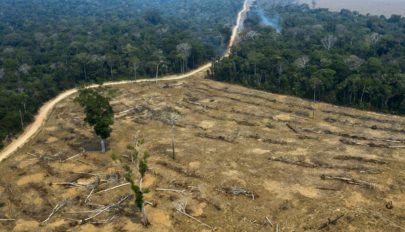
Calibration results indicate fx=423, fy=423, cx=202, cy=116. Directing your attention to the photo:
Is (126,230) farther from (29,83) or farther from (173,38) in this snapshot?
(173,38)

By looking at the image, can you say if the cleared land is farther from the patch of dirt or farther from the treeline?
the treeline

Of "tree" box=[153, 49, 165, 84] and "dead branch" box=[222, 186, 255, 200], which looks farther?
"tree" box=[153, 49, 165, 84]

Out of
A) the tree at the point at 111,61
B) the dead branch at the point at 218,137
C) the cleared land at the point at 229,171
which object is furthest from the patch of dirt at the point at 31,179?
the tree at the point at 111,61

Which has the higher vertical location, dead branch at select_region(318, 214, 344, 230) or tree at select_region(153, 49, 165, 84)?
tree at select_region(153, 49, 165, 84)

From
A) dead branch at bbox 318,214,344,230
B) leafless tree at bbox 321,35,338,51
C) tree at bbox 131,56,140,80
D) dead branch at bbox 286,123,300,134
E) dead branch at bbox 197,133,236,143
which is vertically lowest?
dead branch at bbox 318,214,344,230

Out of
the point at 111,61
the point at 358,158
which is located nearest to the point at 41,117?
the point at 111,61

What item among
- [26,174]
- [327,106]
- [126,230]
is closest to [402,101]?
[327,106]

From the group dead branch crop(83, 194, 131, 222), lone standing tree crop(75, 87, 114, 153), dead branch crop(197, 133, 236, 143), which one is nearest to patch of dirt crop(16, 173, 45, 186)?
lone standing tree crop(75, 87, 114, 153)

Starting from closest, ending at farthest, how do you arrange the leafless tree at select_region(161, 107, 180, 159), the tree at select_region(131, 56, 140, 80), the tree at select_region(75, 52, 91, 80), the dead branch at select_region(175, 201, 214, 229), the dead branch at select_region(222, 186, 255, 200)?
the dead branch at select_region(175, 201, 214, 229), the dead branch at select_region(222, 186, 255, 200), the leafless tree at select_region(161, 107, 180, 159), the tree at select_region(131, 56, 140, 80), the tree at select_region(75, 52, 91, 80)
